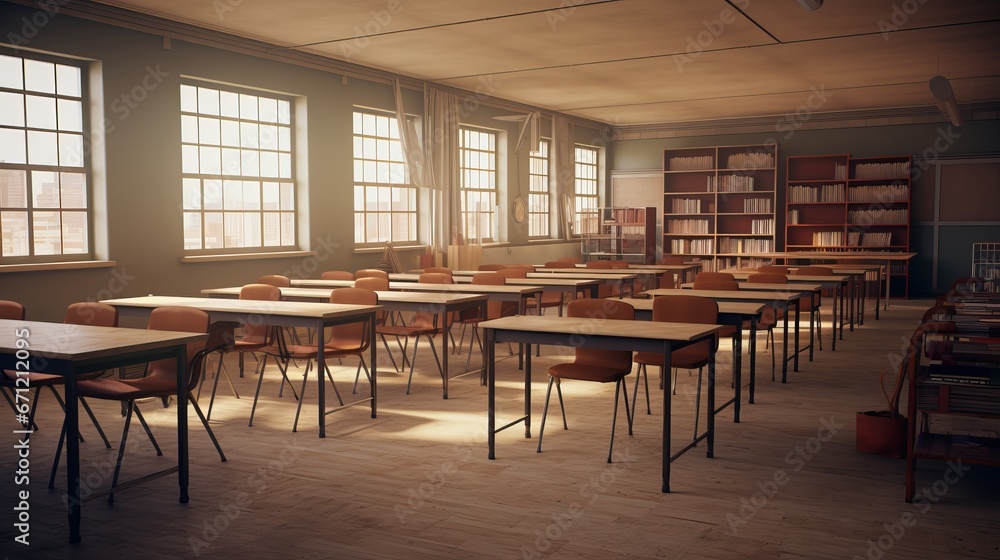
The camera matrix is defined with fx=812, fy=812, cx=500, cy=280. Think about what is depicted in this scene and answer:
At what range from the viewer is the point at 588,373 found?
15.2 feet

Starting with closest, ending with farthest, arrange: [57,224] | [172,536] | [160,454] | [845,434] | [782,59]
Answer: [172,536] → [160,454] → [845,434] → [57,224] → [782,59]

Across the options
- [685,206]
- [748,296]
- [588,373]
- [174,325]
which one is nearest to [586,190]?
[685,206]

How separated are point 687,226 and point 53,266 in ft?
39.2

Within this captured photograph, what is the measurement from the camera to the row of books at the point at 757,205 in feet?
50.2

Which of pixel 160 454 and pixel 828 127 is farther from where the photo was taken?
pixel 828 127

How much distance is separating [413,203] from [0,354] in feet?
26.7

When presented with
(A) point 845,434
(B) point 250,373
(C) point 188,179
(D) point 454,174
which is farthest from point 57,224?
(A) point 845,434

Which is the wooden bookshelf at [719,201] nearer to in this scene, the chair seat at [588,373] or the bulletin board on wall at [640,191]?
the bulletin board on wall at [640,191]

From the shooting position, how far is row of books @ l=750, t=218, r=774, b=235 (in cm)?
1539

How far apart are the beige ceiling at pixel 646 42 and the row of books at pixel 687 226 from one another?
3.40 m

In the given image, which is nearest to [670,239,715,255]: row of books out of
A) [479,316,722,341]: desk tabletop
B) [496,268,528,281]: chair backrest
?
[496,268,528,281]: chair backrest

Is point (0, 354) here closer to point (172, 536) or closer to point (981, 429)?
point (172, 536)

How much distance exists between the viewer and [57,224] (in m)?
7.24

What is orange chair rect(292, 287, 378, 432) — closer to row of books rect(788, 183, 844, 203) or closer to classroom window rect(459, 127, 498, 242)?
classroom window rect(459, 127, 498, 242)
